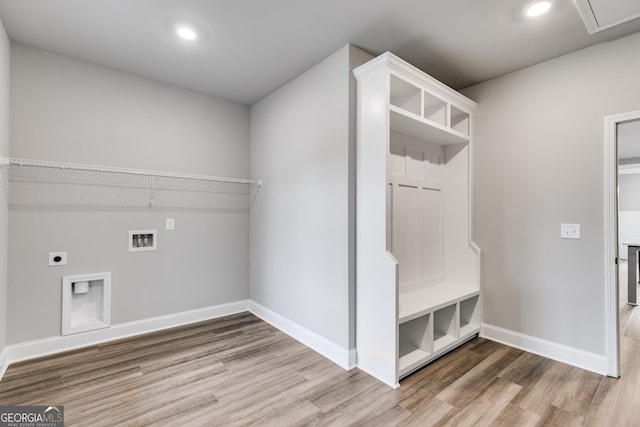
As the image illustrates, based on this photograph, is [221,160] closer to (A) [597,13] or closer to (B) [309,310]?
(B) [309,310]

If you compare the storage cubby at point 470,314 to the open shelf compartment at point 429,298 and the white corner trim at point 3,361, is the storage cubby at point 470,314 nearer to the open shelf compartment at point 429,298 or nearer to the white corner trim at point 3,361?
the open shelf compartment at point 429,298

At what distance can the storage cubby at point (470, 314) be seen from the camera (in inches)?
116

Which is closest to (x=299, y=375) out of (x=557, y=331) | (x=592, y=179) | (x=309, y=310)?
(x=309, y=310)

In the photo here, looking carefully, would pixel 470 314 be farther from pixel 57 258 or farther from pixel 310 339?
pixel 57 258

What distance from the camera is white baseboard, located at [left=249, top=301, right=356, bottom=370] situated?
7.87 ft

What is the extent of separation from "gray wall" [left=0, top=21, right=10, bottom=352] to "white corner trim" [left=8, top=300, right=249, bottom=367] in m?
0.17

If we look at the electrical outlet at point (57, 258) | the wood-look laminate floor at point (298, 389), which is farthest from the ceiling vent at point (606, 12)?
the electrical outlet at point (57, 258)

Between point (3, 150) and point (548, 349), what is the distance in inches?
184

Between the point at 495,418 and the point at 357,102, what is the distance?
235 centimetres

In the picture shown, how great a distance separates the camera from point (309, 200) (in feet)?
9.25

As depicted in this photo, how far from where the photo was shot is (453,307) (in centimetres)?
274

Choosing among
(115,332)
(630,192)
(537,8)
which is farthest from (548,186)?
(630,192)

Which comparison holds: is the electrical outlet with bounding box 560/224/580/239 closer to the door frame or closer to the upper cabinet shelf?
the door frame

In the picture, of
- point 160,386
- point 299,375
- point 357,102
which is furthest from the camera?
point 357,102
